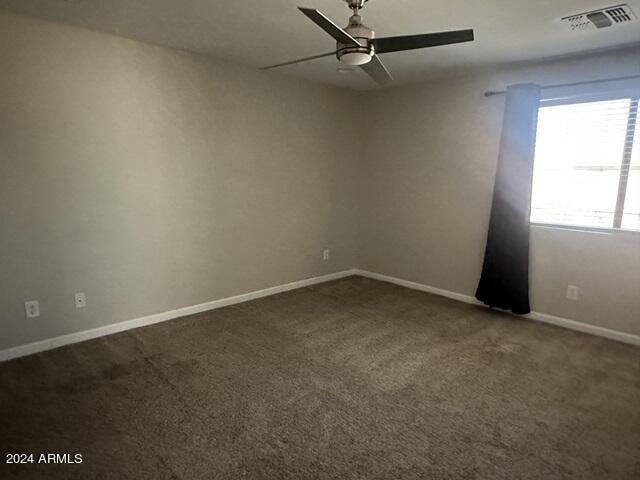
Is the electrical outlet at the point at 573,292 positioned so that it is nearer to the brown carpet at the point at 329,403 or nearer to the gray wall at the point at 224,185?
the gray wall at the point at 224,185

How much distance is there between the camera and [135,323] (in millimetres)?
3223

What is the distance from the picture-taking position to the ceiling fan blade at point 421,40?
1.74 meters

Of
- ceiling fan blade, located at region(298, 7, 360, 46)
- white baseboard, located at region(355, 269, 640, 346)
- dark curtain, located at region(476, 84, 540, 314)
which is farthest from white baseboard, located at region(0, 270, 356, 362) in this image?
ceiling fan blade, located at region(298, 7, 360, 46)

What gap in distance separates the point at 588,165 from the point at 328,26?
2719mm

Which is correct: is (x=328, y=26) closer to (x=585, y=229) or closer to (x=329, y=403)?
(x=329, y=403)

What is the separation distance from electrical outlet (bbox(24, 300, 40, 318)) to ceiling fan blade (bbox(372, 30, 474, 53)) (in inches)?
111

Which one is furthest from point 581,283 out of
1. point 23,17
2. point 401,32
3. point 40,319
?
point 23,17

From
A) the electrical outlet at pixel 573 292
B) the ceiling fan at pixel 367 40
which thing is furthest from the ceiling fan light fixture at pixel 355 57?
the electrical outlet at pixel 573 292

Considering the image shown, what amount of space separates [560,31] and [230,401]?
3205 millimetres

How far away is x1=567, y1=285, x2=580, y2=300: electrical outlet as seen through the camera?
3334 millimetres

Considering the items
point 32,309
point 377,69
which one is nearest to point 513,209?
point 377,69

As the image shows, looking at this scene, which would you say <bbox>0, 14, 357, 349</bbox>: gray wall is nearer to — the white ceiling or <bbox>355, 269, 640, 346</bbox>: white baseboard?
the white ceiling

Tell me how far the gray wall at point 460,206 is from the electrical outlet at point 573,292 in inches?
1.5

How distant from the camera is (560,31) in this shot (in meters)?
2.62
